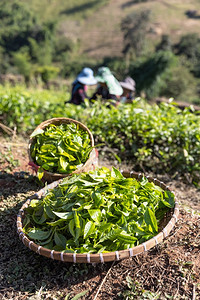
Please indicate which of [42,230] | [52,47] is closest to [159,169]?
[42,230]

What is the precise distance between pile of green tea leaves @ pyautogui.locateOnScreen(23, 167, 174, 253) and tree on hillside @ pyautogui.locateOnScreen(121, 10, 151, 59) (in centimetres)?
3652

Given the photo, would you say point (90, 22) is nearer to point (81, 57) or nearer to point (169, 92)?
point (81, 57)

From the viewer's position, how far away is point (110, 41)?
50844 mm

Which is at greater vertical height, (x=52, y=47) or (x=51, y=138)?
(x=51, y=138)

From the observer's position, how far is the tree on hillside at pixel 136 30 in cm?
3528

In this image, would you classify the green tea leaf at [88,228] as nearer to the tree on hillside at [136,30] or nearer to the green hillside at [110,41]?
the green hillside at [110,41]

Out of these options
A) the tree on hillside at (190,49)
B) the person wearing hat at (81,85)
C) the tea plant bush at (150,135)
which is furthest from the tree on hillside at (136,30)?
the tea plant bush at (150,135)

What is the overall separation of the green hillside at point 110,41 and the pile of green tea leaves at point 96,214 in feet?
51.4

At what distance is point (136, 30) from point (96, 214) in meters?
38.2

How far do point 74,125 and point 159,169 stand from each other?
1509 mm

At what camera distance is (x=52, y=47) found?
50438mm

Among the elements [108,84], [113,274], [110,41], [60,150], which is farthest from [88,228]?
[110,41]

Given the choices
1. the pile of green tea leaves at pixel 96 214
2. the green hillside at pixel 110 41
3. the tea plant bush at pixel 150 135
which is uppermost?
the pile of green tea leaves at pixel 96 214

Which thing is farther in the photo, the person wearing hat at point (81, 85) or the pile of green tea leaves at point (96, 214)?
the person wearing hat at point (81, 85)
